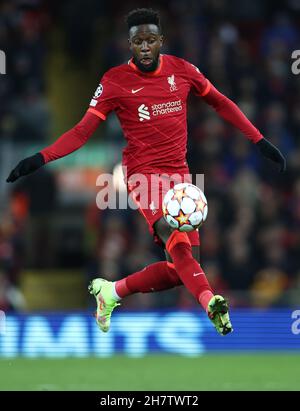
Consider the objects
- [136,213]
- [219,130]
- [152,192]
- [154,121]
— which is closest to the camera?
[152,192]

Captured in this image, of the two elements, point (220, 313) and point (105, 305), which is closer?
point (220, 313)

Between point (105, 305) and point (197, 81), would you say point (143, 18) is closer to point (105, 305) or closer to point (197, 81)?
point (197, 81)

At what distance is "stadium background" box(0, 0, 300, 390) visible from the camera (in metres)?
13.6

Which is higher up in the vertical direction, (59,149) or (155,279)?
(59,149)

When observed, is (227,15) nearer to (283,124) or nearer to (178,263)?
(283,124)

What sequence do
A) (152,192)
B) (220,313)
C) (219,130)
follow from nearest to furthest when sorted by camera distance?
(220,313) → (152,192) → (219,130)

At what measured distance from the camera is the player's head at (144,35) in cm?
894

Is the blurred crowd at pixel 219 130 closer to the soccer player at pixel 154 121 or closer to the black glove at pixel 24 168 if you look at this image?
the soccer player at pixel 154 121

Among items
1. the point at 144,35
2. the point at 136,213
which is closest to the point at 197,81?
the point at 144,35

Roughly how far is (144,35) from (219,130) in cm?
698

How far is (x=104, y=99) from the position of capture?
904 centimetres

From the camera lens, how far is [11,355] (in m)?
13.5

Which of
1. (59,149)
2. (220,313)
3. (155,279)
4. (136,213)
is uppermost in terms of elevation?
(136,213)

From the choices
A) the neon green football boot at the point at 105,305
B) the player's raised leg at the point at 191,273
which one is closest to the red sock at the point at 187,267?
the player's raised leg at the point at 191,273
